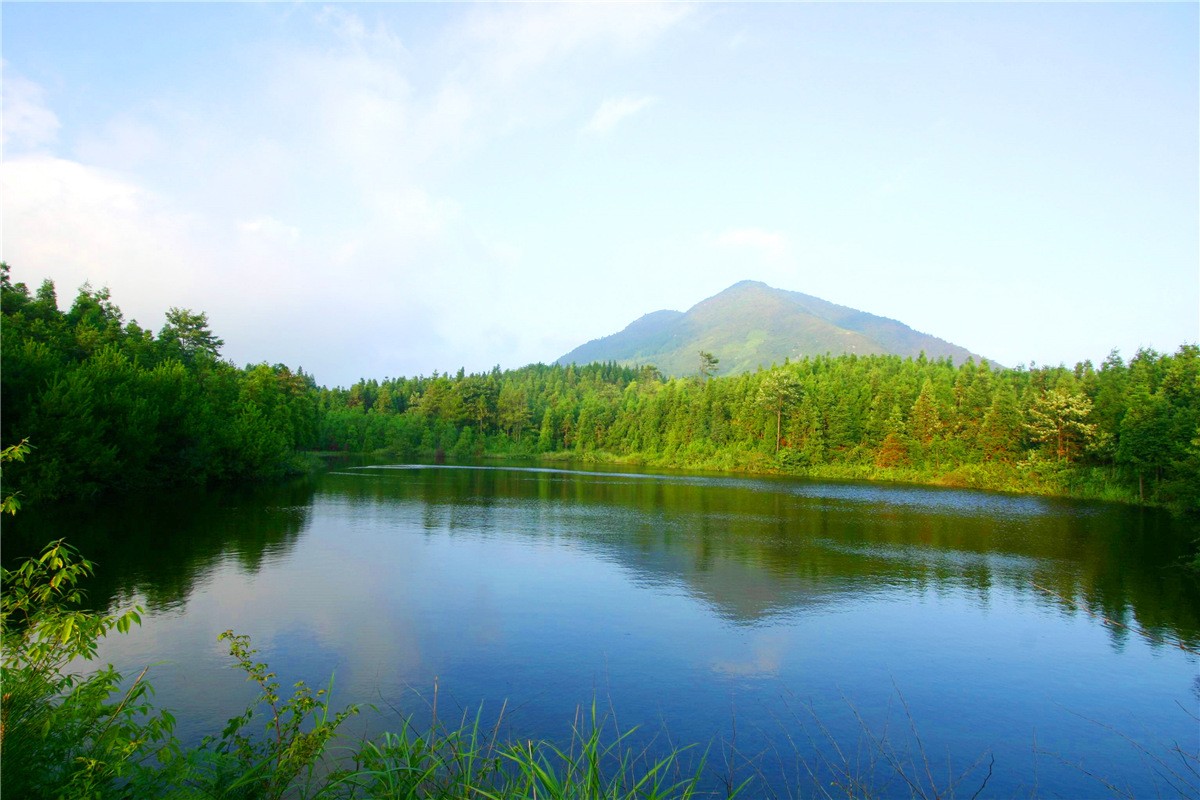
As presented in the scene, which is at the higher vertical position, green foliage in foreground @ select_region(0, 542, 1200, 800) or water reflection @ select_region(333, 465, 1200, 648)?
green foliage in foreground @ select_region(0, 542, 1200, 800)

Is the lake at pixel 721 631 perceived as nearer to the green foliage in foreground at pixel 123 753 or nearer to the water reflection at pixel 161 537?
the water reflection at pixel 161 537

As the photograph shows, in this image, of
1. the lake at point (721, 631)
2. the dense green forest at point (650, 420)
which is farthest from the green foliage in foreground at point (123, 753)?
the dense green forest at point (650, 420)

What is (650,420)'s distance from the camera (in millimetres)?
93188

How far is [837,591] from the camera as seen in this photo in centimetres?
1792

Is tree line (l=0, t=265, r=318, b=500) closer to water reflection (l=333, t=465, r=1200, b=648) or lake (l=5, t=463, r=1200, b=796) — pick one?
lake (l=5, t=463, r=1200, b=796)

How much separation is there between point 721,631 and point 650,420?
260 feet

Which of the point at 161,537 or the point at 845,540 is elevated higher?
the point at 161,537

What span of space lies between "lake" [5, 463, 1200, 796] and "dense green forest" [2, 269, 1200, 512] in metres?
4.66

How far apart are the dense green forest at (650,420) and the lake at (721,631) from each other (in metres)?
4.66

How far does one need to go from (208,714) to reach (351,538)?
15615 mm

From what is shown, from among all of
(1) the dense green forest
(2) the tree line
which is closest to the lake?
(2) the tree line

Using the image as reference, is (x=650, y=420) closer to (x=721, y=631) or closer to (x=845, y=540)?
(x=845, y=540)

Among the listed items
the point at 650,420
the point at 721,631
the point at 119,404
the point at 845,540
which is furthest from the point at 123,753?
the point at 650,420

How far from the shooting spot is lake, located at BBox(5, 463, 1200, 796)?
9.57m
